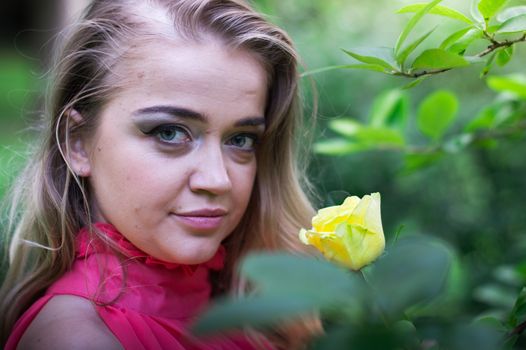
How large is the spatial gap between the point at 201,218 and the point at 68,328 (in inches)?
12.3

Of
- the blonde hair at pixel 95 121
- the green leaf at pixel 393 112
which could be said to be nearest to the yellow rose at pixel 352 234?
the blonde hair at pixel 95 121

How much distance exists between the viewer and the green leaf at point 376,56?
929mm

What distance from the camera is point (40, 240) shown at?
4.79 feet

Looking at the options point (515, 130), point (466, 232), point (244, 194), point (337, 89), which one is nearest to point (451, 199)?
point (466, 232)

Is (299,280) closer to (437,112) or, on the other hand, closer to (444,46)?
(444,46)

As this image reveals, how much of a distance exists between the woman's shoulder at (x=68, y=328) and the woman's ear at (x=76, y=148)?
0.87 feet

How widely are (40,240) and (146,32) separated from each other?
52 centimetres

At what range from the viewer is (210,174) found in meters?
1.23

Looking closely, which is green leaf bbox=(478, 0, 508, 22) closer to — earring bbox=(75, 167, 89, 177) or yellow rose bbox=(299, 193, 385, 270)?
yellow rose bbox=(299, 193, 385, 270)

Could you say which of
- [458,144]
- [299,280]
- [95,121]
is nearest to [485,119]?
[458,144]

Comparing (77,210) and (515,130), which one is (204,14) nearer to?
(77,210)

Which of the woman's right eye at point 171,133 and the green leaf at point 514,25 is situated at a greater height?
the green leaf at point 514,25

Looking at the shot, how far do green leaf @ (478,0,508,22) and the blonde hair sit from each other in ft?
1.73

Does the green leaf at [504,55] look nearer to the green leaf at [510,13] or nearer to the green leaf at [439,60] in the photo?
the green leaf at [510,13]
